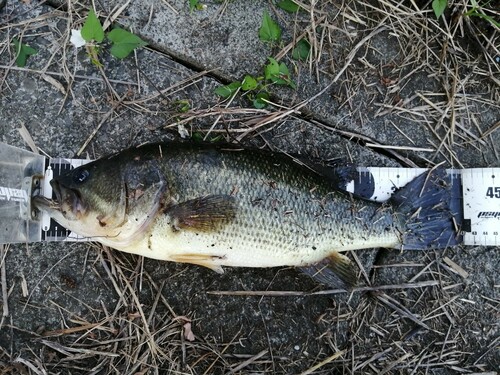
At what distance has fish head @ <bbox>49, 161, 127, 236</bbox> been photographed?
9.48 feet

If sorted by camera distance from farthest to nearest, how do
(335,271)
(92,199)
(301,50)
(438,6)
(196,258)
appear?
(301,50)
(438,6)
(335,271)
(196,258)
(92,199)

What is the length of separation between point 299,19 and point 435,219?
1913 millimetres

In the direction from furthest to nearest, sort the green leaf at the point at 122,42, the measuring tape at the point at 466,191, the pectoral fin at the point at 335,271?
the measuring tape at the point at 466,191 → the green leaf at the point at 122,42 → the pectoral fin at the point at 335,271

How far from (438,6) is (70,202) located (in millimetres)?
3073

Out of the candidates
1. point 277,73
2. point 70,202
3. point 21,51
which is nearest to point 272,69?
point 277,73

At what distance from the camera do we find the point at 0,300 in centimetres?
333

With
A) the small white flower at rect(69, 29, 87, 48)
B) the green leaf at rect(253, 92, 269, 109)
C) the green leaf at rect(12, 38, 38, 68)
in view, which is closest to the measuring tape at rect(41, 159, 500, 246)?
the green leaf at rect(253, 92, 269, 109)

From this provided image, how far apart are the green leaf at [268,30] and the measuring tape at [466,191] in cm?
125

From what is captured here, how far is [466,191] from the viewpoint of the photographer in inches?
140

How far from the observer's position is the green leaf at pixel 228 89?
11.6 ft

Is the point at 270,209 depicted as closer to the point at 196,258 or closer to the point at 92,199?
the point at 196,258

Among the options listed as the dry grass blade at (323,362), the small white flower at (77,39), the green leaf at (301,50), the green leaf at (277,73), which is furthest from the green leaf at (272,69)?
the dry grass blade at (323,362)

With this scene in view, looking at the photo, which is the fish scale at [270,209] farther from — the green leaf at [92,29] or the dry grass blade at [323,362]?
the green leaf at [92,29]

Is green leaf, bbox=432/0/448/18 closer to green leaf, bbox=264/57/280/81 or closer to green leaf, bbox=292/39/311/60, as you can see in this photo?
green leaf, bbox=292/39/311/60
